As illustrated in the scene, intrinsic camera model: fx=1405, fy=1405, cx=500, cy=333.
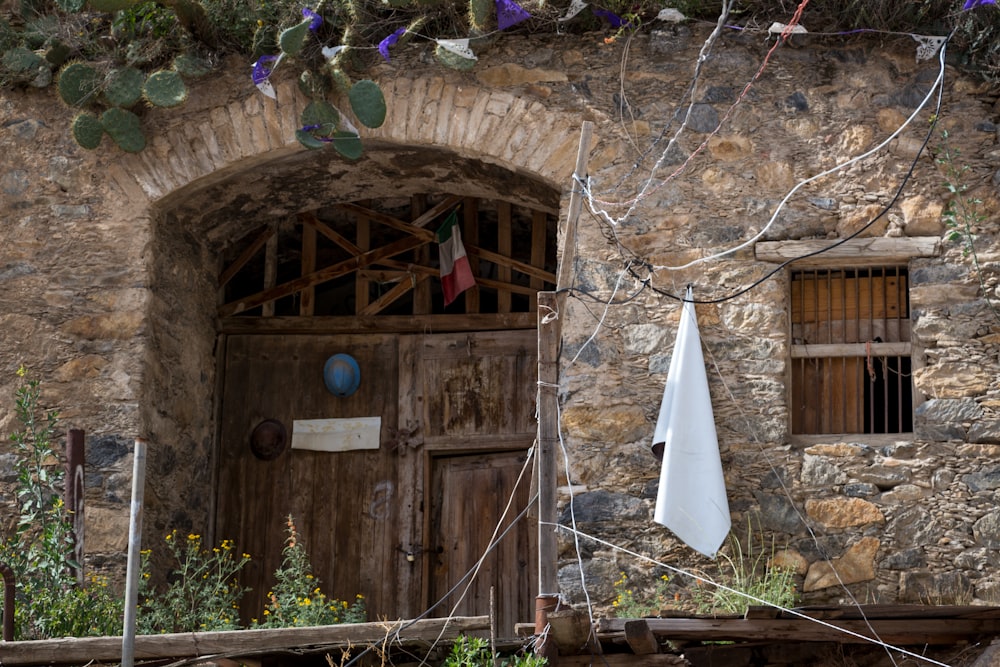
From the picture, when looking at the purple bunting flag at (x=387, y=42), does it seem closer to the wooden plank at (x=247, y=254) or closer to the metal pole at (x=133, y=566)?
the wooden plank at (x=247, y=254)

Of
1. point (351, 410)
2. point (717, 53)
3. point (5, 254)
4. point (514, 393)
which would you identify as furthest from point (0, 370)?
point (717, 53)

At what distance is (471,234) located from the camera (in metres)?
Answer: 9.26

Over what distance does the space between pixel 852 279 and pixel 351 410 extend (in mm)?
3321

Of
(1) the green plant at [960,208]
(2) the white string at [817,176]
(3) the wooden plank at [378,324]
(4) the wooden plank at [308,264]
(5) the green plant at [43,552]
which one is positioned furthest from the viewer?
(4) the wooden plank at [308,264]

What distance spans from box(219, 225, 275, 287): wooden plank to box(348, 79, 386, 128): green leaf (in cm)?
181

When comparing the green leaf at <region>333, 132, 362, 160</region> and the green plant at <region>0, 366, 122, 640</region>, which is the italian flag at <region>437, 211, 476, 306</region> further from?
the green plant at <region>0, 366, 122, 640</region>

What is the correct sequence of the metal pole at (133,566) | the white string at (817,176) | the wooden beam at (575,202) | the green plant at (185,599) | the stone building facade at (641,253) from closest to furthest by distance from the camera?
the metal pole at (133,566)
the wooden beam at (575,202)
the stone building facade at (641,253)
the green plant at (185,599)
the white string at (817,176)

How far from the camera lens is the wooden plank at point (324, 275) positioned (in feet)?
30.3

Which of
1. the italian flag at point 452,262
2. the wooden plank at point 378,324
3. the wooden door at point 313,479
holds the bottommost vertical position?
the wooden door at point 313,479

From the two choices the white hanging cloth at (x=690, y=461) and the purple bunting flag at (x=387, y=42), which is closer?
the white hanging cloth at (x=690, y=461)

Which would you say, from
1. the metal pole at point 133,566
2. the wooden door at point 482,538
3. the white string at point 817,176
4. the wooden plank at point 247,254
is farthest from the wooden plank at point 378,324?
the metal pole at point 133,566

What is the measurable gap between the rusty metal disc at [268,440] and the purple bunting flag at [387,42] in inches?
102

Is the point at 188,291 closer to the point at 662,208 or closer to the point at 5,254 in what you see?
the point at 5,254

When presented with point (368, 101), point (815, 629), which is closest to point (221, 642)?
point (815, 629)
